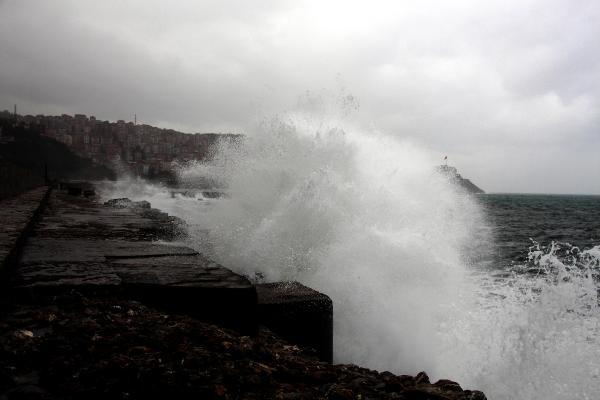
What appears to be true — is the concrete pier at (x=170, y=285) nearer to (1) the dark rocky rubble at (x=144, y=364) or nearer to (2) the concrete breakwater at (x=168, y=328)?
(2) the concrete breakwater at (x=168, y=328)

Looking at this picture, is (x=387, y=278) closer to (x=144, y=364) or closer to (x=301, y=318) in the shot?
(x=301, y=318)

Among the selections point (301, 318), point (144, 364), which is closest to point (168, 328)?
point (144, 364)

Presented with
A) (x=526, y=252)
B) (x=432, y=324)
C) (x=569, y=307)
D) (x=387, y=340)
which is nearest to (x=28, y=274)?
(x=387, y=340)

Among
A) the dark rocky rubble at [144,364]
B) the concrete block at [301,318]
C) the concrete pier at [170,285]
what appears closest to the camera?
the dark rocky rubble at [144,364]

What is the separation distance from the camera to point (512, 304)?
5496mm

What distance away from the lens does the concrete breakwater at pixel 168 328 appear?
146cm

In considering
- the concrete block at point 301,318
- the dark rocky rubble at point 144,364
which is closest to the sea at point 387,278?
the concrete block at point 301,318

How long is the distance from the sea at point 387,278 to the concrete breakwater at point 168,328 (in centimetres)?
101

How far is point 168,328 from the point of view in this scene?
1.90 metres

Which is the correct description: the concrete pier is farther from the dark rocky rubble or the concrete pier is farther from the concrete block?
Result: the dark rocky rubble

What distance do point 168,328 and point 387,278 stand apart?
309cm

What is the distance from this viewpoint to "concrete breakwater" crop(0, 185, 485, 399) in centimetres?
146

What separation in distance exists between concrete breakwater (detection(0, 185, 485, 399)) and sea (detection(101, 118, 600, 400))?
101 centimetres

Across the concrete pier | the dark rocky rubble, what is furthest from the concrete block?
the dark rocky rubble
